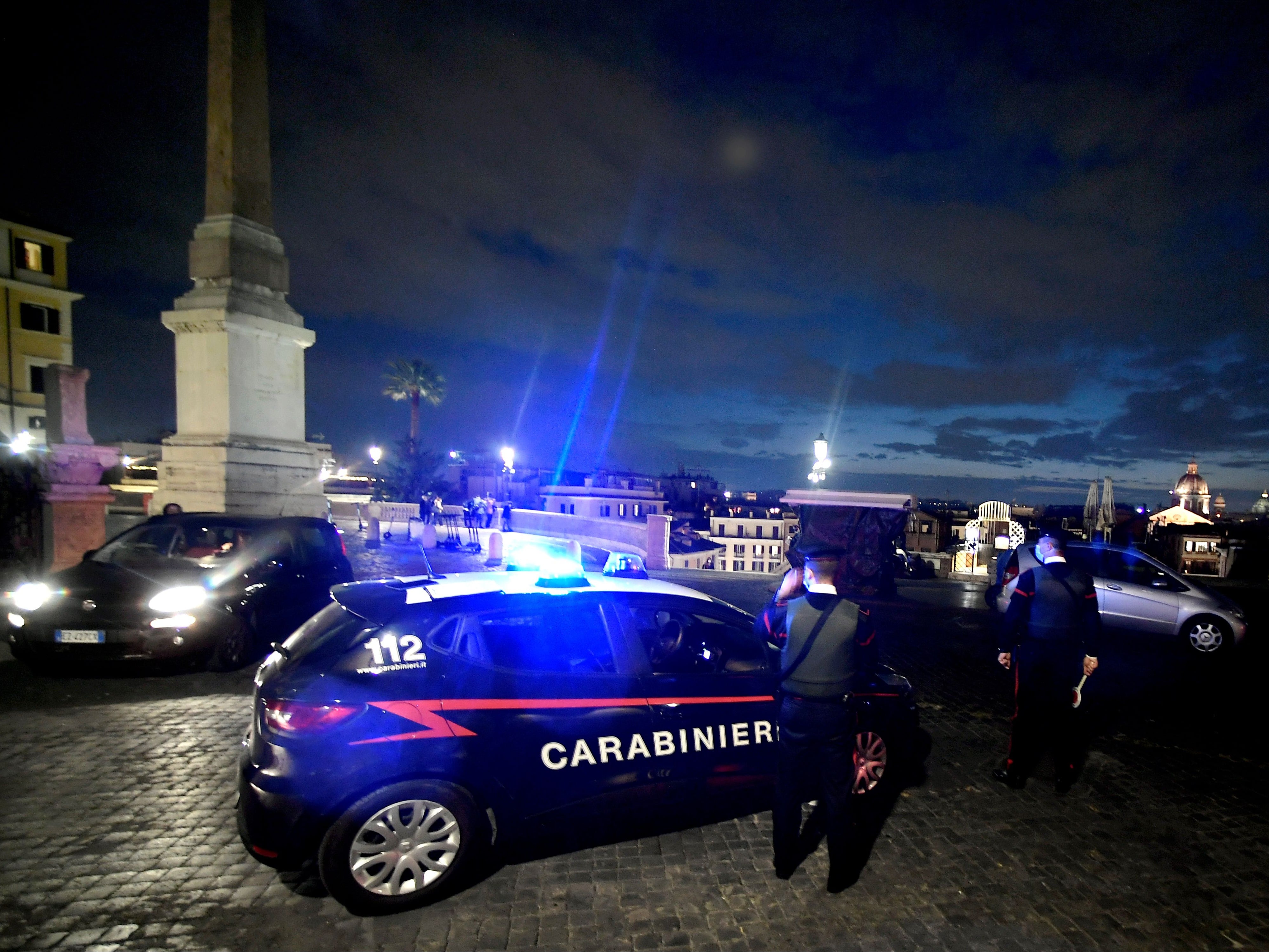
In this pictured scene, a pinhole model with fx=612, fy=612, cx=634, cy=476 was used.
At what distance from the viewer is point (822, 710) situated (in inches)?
130

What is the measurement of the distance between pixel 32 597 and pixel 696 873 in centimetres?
712

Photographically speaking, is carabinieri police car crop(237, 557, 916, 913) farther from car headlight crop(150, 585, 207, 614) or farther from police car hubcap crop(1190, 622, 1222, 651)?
police car hubcap crop(1190, 622, 1222, 651)

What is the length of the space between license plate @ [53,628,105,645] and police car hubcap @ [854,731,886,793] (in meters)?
7.08

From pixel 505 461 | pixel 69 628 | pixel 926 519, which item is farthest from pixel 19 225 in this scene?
pixel 926 519

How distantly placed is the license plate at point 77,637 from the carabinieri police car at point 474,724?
157 inches

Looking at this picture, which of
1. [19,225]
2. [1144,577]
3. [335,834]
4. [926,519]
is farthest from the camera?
[926,519]

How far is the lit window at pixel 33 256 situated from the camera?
35.5m

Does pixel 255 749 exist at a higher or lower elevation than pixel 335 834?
higher

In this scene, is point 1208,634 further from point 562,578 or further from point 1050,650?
point 562,578

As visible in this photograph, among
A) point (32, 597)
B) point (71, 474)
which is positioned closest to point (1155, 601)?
point (32, 597)

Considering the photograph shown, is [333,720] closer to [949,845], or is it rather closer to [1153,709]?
[949,845]

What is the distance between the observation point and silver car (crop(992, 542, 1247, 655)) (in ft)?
29.4

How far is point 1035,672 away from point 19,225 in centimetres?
5132

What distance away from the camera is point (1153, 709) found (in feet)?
21.7
